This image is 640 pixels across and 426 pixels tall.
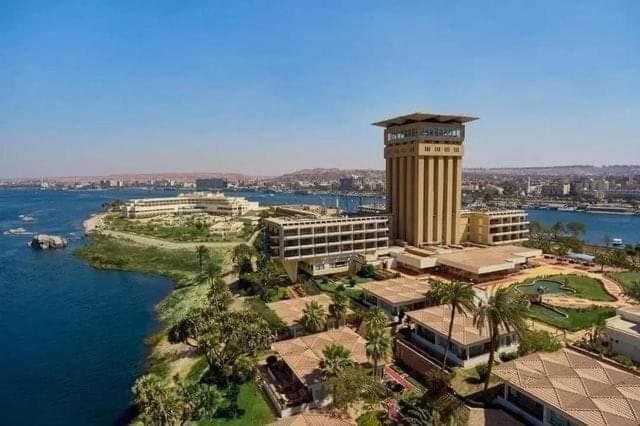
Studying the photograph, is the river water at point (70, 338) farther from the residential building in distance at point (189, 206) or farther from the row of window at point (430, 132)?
the residential building in distance at point (189, 206)

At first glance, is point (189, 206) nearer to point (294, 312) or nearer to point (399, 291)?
point (294, 312)

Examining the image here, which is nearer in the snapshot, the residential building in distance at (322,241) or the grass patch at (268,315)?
the grass patch at (268,315)

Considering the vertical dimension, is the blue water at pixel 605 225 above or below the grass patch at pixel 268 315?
below

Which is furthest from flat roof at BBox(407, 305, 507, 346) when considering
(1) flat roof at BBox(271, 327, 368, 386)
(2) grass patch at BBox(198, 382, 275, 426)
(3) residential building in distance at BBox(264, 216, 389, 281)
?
(3) residential building in distance at BBox(264, 216, 389, 281)

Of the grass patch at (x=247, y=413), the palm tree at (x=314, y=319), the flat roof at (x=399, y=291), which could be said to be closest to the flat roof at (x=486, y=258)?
the flat roof at (x=399, y=291)

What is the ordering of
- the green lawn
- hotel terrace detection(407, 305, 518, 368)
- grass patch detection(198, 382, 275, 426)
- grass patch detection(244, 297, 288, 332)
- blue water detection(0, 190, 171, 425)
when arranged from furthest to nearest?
the green lawn → grass patch detection(244, 297, 288, 332) → blue water detection(0, 190, 171, 425) → hotel terrace detection(407, 305, 518, 368) → grass patch detection(198, 382, 275, 426)

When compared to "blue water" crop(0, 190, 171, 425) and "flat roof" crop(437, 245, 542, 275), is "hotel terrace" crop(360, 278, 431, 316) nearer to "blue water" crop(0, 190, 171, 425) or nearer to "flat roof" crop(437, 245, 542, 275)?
"flat roof" crop(437, 245, 542, 275)
